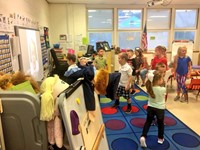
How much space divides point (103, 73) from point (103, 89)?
152mm

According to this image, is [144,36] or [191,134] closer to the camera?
Result: [191,134]

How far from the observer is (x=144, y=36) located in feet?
23.2

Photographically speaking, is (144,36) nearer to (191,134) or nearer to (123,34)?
(123,34)

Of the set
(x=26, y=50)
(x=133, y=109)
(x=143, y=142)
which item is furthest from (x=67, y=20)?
(x=143, y=142)

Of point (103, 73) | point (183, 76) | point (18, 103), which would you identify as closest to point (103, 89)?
point (103, 73)

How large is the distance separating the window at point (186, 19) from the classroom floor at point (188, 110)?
165 inches

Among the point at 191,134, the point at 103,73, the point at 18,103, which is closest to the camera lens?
the point at 18,103

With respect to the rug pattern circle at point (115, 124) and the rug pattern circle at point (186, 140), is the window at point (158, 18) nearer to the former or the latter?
the rug pattern circle at point (115, 124)

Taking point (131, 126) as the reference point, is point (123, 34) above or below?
above

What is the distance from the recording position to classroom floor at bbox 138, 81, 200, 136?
9.80 feet

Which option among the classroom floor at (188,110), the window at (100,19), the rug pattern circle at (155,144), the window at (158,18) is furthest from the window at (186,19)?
the rug pattern circle at (155,144)

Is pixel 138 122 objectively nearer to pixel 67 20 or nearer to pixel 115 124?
pixel 115 124

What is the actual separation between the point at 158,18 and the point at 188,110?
5.08 metres

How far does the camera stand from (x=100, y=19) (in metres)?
7.27
